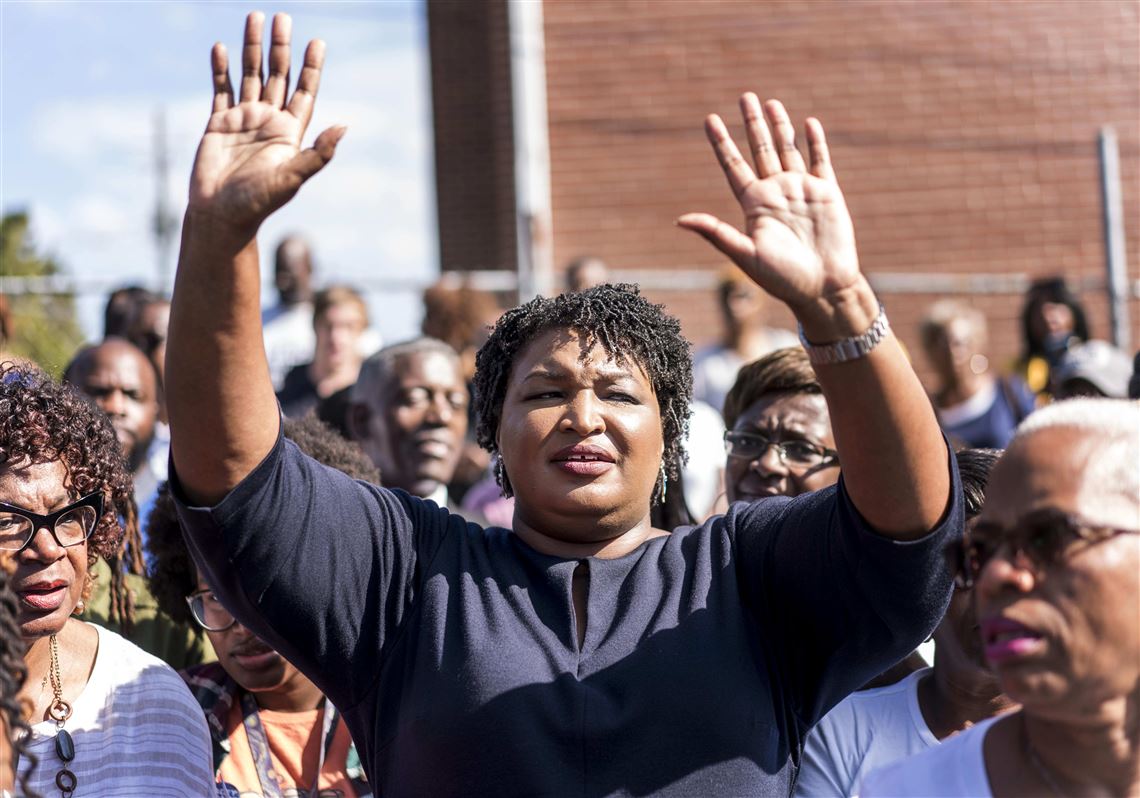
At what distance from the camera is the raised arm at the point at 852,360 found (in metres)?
2.60

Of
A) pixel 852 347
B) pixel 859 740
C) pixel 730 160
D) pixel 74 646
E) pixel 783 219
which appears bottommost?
pixel 859 740

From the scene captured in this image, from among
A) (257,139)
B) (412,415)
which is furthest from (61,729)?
(412,415)

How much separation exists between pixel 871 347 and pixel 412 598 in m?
0.98

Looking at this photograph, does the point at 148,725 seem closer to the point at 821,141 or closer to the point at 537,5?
the point at 821,141

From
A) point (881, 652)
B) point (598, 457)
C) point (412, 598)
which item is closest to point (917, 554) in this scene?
point (881, 652)

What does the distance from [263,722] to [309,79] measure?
5.85 feet

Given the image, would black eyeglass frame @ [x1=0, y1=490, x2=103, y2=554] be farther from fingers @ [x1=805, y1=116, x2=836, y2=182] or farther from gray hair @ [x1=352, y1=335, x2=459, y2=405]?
gray hair @ [x1=352, y1=335, x2=459, y2=405]

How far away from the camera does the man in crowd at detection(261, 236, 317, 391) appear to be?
846cm

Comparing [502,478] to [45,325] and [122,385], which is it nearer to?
[122,385]

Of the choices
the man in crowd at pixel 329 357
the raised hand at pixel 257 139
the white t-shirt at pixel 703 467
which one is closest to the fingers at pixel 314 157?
the raised hand at pixel 257 139

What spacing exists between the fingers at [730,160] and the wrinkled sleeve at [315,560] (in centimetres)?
90

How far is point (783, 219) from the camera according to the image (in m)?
2.67

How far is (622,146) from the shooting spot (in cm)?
1184

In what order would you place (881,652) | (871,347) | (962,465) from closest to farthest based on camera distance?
(871,347)
(881,652)
(962,465)
